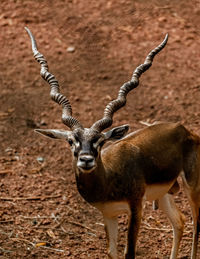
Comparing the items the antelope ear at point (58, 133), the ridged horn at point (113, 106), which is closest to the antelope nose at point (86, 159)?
the ridged horn at point (113, 106)

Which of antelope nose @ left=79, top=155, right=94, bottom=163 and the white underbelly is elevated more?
antelope nose @ left=79, top=155, right=94, bottom=163

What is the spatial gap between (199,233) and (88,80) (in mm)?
5415

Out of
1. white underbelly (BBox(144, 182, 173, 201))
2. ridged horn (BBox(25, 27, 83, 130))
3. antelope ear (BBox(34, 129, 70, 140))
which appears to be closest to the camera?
ridged horn (BBox(25, 27, 83, 130))

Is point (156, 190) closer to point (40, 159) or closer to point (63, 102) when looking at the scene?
point (63, 102)

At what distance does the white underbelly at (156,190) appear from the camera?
7754mm

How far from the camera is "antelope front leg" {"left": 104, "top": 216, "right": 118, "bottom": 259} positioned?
25.6 ft

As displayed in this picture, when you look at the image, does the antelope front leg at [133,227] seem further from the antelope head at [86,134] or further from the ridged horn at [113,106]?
the ridged horn at [113,106]

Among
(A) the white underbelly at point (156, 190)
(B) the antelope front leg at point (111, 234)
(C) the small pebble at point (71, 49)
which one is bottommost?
(B) the antelope front leg at point (111, 234)

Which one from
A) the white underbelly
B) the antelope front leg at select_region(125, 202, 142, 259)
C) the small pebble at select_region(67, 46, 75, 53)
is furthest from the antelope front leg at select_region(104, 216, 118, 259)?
the small pebble at select_region(67, 46, 75, 53)

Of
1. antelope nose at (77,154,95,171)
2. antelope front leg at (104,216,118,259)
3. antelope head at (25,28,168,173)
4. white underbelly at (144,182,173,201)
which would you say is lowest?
antelope front leg at (104,216,118,259)

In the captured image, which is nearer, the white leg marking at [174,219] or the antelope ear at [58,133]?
the antelope ear at [58,133]

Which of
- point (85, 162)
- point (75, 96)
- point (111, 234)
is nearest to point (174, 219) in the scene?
point (111, 234)

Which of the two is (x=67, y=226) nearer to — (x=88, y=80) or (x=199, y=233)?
(x=199, y=233)

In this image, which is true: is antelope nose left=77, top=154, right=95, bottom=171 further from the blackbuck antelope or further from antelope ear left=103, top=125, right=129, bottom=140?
antelope ear left=103, top=125, right=129, bottom=140
